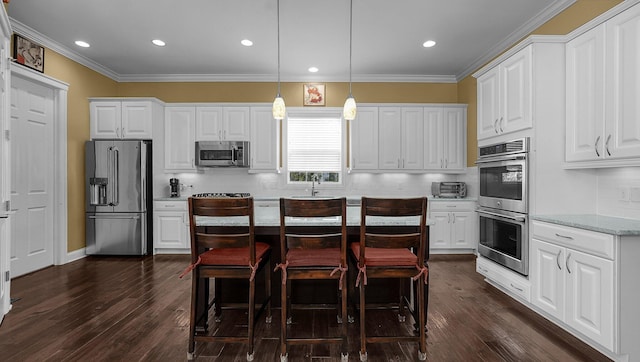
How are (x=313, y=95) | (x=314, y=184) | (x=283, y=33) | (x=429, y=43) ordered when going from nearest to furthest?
(x=283, y=33) < (x=429, y=43) < (x=314, y=184) < (x=313, y=95)

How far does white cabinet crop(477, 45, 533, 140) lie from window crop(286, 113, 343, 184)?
246cm

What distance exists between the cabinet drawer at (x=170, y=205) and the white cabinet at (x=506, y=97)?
4.39 meters

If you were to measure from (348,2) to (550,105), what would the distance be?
221 cm

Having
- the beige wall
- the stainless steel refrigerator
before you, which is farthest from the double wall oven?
the stainless steel refrigerator

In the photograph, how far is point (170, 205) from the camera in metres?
5.10

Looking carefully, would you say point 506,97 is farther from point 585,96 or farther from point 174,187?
point 174,187

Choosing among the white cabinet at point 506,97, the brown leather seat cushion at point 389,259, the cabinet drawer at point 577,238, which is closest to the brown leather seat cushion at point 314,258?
the brown leather seat cushion at point 389,259

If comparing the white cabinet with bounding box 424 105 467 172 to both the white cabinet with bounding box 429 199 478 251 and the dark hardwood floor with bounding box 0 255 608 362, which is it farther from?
the dark hardwood floor with bounding box 0 255 608 362

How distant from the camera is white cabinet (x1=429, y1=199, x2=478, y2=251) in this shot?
5.06 m

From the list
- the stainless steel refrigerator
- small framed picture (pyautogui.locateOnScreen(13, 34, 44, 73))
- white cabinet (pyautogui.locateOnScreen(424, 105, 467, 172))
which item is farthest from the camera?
white cabinet (pyautogui.locateOnScreen(424, 105, 467, 172))

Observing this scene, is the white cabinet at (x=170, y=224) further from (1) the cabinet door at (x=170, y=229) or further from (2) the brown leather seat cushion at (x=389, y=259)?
(2) the brown leather seat cushion at (x=389, y=259)

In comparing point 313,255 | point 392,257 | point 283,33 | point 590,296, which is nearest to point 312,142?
point 283,33

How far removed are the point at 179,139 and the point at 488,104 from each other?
15.2 feet

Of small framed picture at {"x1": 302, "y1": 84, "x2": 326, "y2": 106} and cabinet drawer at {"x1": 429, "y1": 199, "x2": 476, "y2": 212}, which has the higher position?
small framed picture at {"x1": 302, "y1": 84, "x2": 326, "y2": 106}
